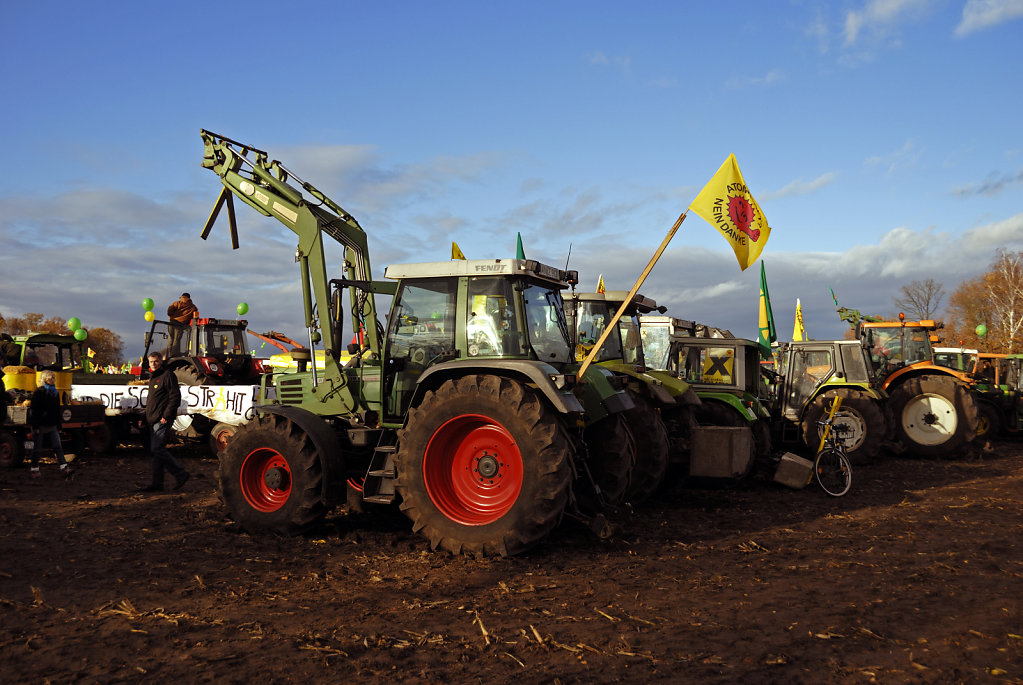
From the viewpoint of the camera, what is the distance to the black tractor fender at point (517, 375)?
6160 mm

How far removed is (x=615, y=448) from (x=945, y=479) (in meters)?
6.91

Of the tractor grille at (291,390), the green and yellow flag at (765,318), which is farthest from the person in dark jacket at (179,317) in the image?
the green and yellow flag at (765,318)

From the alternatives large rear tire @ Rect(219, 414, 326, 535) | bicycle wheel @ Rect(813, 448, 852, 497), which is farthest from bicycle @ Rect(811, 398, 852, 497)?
large rear tire @ Rect(219, 414, 326, 535)

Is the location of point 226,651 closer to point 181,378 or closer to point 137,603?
point 137,603

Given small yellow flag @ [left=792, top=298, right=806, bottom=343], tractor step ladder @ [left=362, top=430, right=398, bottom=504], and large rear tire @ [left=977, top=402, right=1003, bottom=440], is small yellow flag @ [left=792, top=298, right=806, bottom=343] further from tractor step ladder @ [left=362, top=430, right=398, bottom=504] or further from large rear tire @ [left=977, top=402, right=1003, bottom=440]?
tractor step ladder @ [left=362, top=430, right=398, bottom=504]

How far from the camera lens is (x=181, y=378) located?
14.2 meters

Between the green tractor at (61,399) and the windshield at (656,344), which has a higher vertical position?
the windshield at (656,344)

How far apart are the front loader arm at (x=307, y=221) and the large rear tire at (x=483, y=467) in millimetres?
1859

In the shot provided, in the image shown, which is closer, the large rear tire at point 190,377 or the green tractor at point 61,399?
the green tractor at point 61,399

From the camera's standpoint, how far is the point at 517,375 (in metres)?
6.49

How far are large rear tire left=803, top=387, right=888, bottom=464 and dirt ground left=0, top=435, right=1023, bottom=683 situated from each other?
14.5 ft

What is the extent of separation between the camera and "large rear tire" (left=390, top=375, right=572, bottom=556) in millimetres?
6020

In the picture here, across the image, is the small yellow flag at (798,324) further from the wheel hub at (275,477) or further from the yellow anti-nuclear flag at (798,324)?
the wheel hub at (275,477)

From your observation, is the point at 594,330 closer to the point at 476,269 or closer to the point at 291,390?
the point at 476,269
